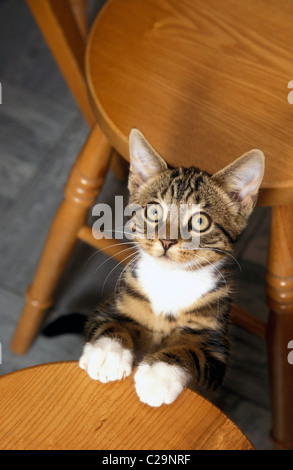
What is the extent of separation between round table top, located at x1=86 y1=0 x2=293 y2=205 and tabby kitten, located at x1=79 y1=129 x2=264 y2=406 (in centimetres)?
4

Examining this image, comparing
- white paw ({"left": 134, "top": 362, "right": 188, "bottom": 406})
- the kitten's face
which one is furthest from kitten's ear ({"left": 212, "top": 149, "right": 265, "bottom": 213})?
white paw ({"left": 134, "top": 362, "right": 188, "bottom": 406})

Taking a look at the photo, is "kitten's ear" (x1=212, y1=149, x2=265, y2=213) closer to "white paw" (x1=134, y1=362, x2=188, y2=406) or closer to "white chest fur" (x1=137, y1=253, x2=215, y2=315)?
"white chest fur" (x1=137, y1=253, x2=215, y2=315)

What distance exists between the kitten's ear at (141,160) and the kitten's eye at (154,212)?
0.06 metres

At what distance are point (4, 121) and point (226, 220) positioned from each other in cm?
112

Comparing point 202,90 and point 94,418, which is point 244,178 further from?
point 94,418

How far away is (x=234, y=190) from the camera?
0.86m

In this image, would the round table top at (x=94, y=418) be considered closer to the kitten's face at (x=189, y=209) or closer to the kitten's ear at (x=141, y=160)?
the kitten's face at (x=189, y=209)

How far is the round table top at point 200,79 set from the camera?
0.87m

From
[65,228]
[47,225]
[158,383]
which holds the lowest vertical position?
[47,225]

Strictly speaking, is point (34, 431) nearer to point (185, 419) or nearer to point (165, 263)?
point (185, 419)

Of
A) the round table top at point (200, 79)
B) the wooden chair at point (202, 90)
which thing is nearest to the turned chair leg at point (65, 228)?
the wooden chair at point (202, 90)

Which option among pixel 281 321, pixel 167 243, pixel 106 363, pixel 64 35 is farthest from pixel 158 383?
pixel 64 35

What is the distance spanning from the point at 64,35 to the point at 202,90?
0.40 m

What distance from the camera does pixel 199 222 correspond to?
852 millimetres
